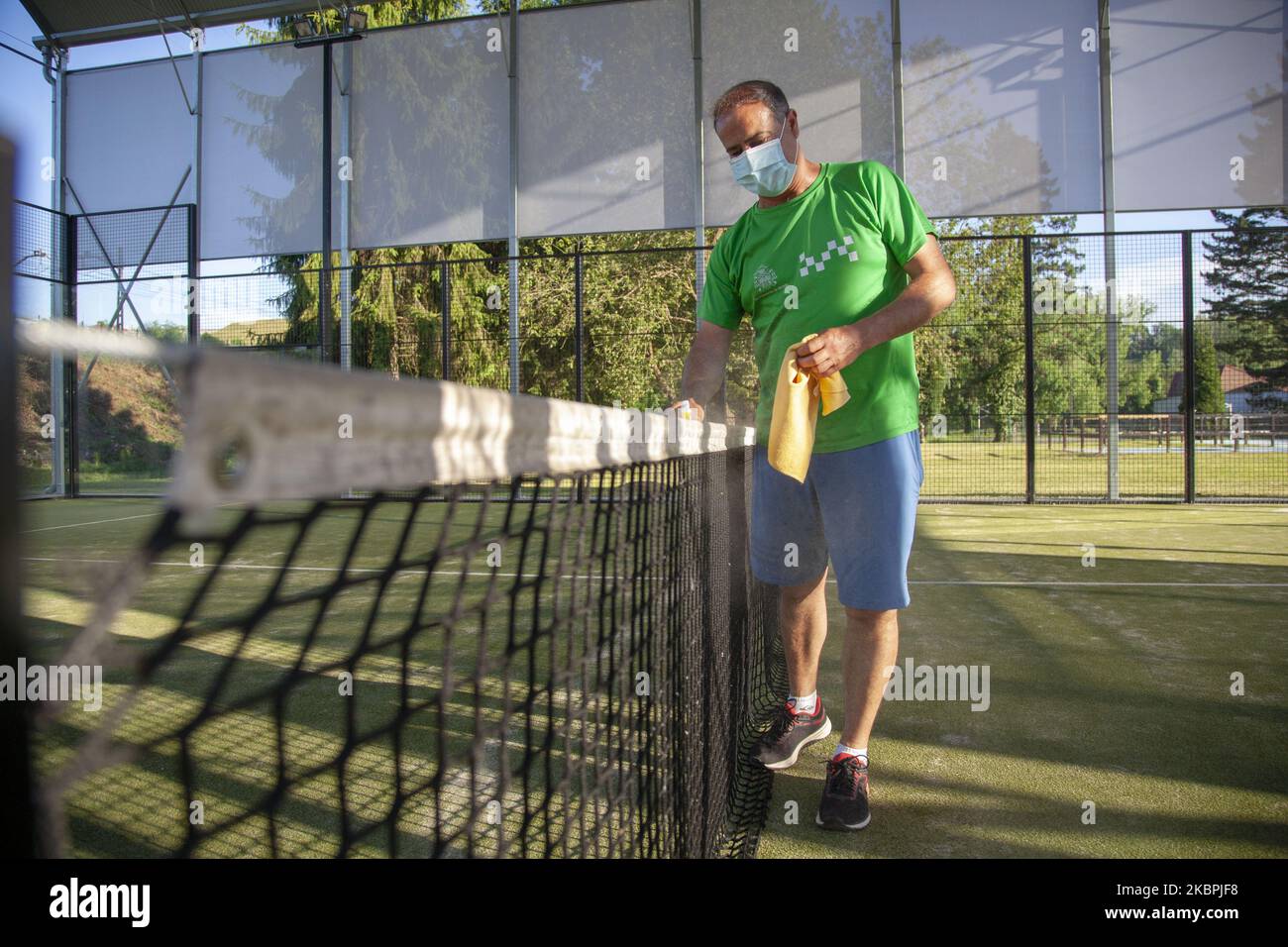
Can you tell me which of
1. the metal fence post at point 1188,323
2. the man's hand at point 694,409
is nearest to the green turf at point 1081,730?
the man's hand at point 694,409

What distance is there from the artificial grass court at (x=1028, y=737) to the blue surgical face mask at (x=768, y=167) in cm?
153

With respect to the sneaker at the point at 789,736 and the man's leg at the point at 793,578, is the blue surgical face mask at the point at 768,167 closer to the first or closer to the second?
the man's leg at the point at 793,578

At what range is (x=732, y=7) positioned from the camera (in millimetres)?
10453

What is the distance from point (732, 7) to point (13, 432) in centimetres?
1155

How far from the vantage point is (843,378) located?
211 cm

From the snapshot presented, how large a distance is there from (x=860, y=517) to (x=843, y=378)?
0.33 meters

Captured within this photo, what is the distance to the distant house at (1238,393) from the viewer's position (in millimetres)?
9844

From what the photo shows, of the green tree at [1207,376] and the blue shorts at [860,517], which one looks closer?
the blue shorts at [860,517]

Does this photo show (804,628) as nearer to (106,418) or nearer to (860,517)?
(860,517)

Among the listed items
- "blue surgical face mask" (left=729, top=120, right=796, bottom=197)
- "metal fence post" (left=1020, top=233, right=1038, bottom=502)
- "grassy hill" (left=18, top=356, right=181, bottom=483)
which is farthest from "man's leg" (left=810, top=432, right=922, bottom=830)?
"grassy hill" (left=18, top=356, right=181, bottom=483)

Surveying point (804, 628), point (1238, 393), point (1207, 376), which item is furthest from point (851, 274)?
point (1238, 393)

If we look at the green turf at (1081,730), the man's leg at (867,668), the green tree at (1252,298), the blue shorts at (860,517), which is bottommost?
the green turf at (1081,730)
